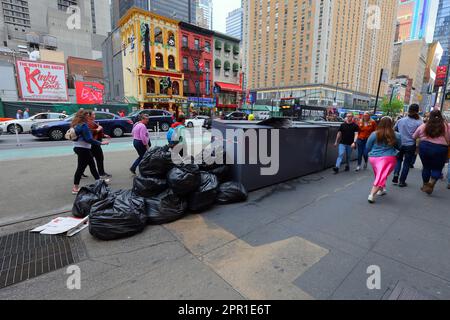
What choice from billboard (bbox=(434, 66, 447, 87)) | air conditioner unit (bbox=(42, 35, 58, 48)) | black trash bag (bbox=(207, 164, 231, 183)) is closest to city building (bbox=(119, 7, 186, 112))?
billboard (bbox=(434, 66, 447, 87))

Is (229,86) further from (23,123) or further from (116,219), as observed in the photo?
(116,219)

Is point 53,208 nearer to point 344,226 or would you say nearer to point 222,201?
point 222,201

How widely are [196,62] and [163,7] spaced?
59.0 m

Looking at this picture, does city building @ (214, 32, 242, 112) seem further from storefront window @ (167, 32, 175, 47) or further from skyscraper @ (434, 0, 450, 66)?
skyscraper @ (434, 0, 450, 66)

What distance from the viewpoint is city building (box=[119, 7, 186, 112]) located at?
98.6ft

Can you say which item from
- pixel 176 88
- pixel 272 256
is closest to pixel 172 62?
pixel 176 88

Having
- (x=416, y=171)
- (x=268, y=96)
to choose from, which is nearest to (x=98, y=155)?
(x=416, y=171)

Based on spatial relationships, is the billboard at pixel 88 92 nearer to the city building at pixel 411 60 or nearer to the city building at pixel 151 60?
the city building at pixel 151 60

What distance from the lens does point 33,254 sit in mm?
2781

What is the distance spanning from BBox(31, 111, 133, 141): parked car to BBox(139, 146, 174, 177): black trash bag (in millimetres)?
11389

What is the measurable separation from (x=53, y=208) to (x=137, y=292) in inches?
115

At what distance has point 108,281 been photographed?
2307 mm

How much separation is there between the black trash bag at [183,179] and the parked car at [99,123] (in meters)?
11.8

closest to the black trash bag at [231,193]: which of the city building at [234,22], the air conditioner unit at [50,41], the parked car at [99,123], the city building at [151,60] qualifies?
the parked car at [99,123]
